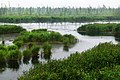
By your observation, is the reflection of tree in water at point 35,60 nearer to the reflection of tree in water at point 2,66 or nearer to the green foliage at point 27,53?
the green foliage at point 27,53

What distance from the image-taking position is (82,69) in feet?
47.4

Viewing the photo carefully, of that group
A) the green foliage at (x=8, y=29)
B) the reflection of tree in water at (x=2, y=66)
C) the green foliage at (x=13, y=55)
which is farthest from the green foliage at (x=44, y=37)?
the reflection of tree in water at (x=2, y=66)

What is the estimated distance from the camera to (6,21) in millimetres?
95375

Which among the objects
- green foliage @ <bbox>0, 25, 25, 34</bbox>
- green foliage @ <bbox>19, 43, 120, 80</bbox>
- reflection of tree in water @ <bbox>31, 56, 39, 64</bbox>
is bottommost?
reflection of tree in water @ <bbox>31, 56, 39, 64</bbox>

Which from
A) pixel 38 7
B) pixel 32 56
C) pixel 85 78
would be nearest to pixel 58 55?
pixel 32 56

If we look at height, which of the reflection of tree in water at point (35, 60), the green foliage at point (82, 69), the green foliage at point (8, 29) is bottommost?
the reflection of tree in water at point (35, 60)

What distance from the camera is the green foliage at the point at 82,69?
1280 cm

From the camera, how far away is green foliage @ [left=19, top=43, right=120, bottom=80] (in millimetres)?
12802

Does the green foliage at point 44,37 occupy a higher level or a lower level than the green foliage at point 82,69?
lower

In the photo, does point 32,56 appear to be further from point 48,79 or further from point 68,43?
point 48,79

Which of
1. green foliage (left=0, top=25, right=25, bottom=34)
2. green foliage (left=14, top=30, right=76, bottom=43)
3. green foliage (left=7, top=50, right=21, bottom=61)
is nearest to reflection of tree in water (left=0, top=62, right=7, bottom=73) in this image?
green foliage (left=7, top=50, right=21, bottom=61)

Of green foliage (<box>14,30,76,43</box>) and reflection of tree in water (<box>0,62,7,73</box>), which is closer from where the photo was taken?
reflection of tree in water (<box>0,62,7,73</box>)

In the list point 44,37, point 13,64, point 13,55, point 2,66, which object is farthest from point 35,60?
point 44,37

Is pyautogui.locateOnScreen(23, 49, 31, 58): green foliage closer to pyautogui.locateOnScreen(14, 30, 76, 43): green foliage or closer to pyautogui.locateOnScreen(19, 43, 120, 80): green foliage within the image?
pyautogui.locateOnScreen(19, 43, 120, 80): green foliage
